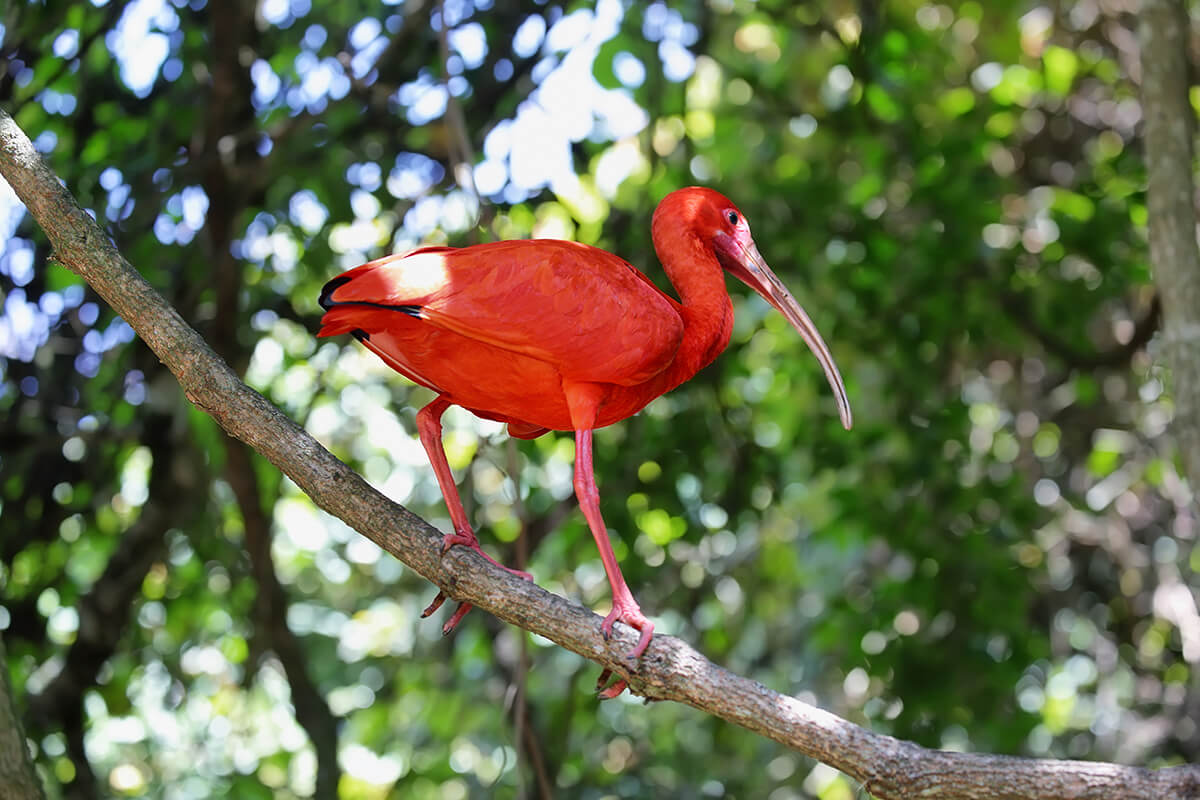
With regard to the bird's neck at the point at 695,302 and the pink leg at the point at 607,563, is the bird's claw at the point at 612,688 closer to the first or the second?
the pink leg at the point at 607,563

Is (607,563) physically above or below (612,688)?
above

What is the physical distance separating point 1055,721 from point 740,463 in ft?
10.6

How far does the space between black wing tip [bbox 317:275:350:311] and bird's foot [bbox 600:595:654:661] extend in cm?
95

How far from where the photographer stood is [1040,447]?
23.8 ft

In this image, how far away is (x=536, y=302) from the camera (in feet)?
8.79

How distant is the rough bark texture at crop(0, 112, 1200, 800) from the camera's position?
2625 mm

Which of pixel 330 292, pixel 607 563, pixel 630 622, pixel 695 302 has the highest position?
pixel 330 292

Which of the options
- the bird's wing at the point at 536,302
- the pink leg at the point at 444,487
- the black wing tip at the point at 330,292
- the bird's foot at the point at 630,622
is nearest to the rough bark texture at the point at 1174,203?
the bird's wing at the point at 536,302

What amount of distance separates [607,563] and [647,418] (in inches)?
103

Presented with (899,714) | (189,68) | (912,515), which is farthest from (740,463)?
(189,68)

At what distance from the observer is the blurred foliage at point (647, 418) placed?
16.0 feet

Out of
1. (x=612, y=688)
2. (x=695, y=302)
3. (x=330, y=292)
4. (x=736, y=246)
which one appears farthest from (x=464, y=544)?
(x=736, y=246)

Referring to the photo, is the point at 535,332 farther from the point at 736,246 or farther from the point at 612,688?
the point at 612,688

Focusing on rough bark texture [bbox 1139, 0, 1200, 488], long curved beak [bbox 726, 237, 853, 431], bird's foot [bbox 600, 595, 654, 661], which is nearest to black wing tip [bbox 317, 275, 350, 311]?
bird's foot [bbox 600, 595, 654, 661]
